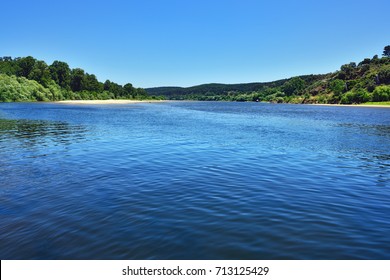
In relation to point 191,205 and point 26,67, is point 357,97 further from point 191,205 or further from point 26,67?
point 26,67

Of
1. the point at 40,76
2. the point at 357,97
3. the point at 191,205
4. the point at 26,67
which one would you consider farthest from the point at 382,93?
the point at 26,67

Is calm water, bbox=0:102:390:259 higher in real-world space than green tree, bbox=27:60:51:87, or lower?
lower

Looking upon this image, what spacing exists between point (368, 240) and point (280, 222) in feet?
8.87

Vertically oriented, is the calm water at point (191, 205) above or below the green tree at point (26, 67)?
below

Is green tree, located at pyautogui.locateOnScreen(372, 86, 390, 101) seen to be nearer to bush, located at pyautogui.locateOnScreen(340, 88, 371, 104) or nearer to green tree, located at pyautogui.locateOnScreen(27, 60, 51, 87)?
bush, located at pyautogui.locateOnScreen(340, 88, 371, 104)

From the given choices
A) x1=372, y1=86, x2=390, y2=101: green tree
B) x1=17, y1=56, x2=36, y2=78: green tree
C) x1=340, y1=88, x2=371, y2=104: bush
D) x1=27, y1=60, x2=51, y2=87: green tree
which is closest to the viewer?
x1=372, y1=86, x2=390, y2=101: green tree

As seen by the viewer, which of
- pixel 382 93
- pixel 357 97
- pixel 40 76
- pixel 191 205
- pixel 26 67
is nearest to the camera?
pixel 191 205

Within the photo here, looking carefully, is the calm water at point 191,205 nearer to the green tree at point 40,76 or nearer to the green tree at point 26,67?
the green tree at point 40,76

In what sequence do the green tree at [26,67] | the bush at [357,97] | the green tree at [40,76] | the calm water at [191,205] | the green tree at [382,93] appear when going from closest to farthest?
the calm water at [191,205]
the green tree at [382,93]
the bush at [357,97]
the green tree at [40,76]
the green tree at [26,67]

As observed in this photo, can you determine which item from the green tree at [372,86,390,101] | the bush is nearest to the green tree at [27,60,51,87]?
the bush

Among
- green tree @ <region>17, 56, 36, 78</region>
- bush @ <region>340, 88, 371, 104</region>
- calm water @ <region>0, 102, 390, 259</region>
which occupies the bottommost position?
calm water @ <region>0, 102, 390, 259</region>

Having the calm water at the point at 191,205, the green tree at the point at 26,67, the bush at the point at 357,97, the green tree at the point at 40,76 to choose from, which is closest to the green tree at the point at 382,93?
the bush at the point at 357,97

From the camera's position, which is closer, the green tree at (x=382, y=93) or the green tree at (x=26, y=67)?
the green tree at (x=382, y=93)
